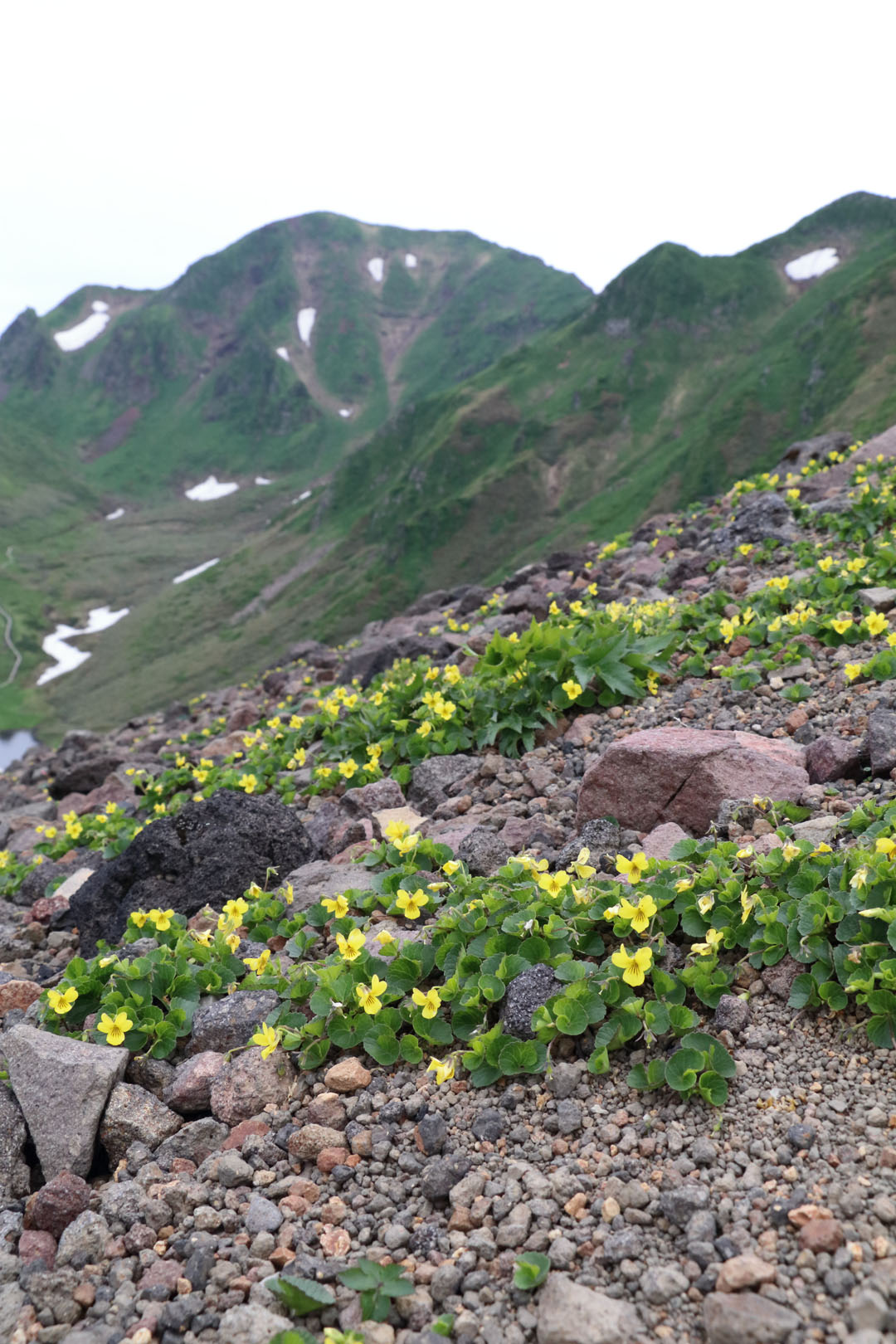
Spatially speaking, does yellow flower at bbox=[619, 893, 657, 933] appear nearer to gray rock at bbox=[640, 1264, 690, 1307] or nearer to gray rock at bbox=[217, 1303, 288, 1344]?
gray rock at bbox=[640, 1264, 690, 1307]

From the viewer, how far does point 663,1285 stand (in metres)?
3.32

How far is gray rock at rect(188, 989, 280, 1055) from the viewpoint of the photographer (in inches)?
210

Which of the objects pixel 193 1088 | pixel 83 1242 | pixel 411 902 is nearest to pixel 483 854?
pixel 411 902

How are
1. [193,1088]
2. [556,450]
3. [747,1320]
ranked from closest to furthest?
[747,1320] → [193,1088] → [556,450]

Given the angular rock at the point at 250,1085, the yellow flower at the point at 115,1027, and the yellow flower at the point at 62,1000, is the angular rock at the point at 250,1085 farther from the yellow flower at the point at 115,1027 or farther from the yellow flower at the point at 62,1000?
the yellow flower at the point at 62,1000

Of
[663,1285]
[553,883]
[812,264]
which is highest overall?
Result: [812,264]

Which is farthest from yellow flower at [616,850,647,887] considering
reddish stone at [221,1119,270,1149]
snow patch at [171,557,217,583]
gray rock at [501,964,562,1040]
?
snow patch at [171,557,217,583]

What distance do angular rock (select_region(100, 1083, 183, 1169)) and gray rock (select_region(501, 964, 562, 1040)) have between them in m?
2.09

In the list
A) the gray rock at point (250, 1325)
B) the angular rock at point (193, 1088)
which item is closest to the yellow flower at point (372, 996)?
the angular rock at point (193, 1088)

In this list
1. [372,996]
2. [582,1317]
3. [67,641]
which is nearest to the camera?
[582,1317]

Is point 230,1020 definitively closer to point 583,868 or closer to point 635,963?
point 583,868

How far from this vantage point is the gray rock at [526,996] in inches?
185

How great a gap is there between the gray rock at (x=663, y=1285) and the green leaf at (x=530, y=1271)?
1.35 feet

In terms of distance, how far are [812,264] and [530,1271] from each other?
529 feet
